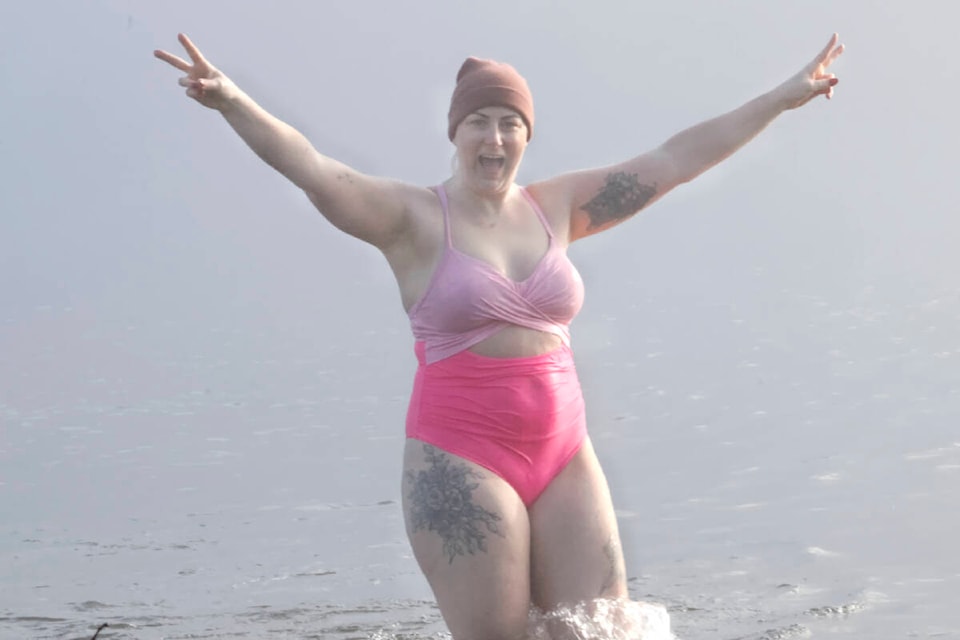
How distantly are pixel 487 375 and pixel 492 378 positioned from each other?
20mm

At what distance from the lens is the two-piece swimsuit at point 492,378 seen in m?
5.17

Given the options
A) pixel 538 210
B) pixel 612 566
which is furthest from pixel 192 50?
pixel 612 566

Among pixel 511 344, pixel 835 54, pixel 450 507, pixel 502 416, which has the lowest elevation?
pixel 450 507

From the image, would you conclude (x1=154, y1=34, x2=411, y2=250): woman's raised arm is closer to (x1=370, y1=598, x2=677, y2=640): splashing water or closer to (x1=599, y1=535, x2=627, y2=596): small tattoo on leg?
(x1=599, y1=535, x2=627, y2=596): small tattoo on leg

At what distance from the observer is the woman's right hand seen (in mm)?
4801

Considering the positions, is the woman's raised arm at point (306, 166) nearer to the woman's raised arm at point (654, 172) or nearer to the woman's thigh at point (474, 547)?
the woman's raised arm at point (654, 172)

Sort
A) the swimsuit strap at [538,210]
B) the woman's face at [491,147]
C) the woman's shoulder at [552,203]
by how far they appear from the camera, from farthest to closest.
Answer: the woman's shoulder at [552,203]
the swimsuit strap at [538,210]
the woman's face at [491,147]

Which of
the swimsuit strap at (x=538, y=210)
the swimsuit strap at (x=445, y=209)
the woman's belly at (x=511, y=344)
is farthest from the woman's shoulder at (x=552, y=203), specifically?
the woman's belly at (x=511, y=344)

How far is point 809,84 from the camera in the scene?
590cm

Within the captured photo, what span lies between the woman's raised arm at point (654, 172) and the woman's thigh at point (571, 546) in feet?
3.37

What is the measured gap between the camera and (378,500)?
10.5 m

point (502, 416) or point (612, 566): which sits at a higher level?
point (502, 416)

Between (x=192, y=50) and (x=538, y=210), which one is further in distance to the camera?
(x=538, y=210)

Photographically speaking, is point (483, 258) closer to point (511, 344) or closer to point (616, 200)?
point (511, 344)
